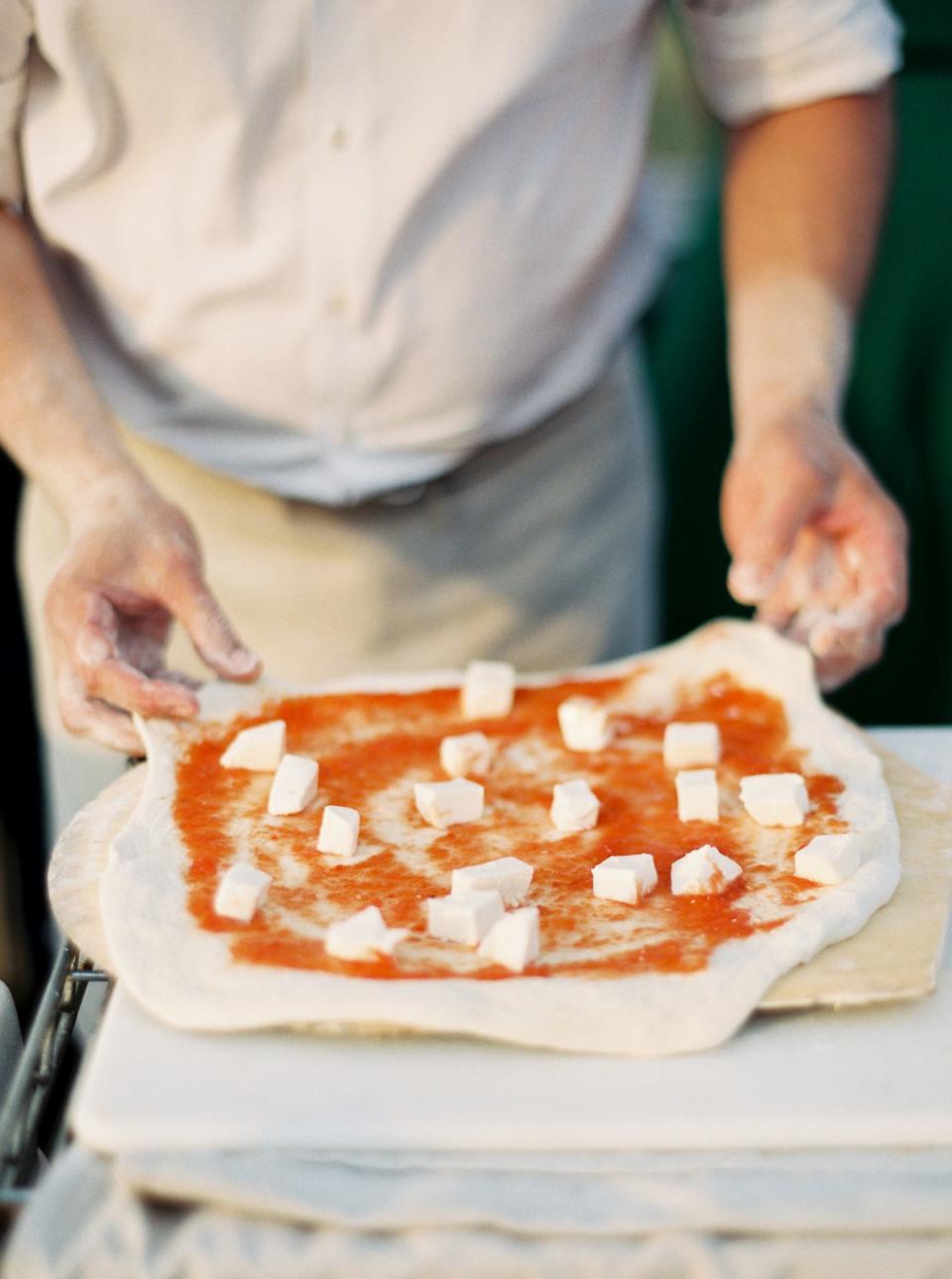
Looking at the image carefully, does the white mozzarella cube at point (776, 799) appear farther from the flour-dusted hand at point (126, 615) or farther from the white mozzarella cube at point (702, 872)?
the flour-dusted hand at point (126, 615)

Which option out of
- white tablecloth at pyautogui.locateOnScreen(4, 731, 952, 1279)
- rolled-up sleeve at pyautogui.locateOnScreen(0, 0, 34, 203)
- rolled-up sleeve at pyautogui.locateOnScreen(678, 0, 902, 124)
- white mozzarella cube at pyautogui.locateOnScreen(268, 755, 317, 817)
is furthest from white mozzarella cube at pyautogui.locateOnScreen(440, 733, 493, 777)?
rolled-up sleeve at pyautogui.locateOnScreen(678, 0, 902, 124)

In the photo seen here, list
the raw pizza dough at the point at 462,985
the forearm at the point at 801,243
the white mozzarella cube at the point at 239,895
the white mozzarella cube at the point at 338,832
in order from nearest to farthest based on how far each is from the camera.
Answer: the raw pizza dough at the point at 462,985 → the white mozzarella cube at the point at 239,895 → the white mozzarella cube at the point at 338,832 → the forearm at the point at 801,243

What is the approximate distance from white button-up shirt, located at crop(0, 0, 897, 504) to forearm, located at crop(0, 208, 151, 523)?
0.39 feet

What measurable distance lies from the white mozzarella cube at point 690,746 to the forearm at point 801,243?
41 centimetres

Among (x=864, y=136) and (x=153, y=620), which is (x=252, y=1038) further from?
A: (x=864, y=136)

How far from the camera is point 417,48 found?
1504 mm

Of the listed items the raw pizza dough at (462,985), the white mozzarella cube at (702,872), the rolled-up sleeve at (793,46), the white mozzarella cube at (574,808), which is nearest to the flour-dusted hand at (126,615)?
the raw pizza dough at (462,985)

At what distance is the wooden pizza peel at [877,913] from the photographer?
3.43 ft

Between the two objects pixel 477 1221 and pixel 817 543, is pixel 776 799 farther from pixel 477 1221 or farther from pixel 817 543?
pixel 477 1221

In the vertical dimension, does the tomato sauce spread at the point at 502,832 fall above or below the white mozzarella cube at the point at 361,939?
below

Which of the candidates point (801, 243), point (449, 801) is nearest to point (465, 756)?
point (449, 801)

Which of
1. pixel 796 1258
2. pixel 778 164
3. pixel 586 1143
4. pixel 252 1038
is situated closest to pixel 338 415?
pixel 778 164

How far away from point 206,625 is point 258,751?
0.14 meters

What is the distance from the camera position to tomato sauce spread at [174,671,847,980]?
109 cm
